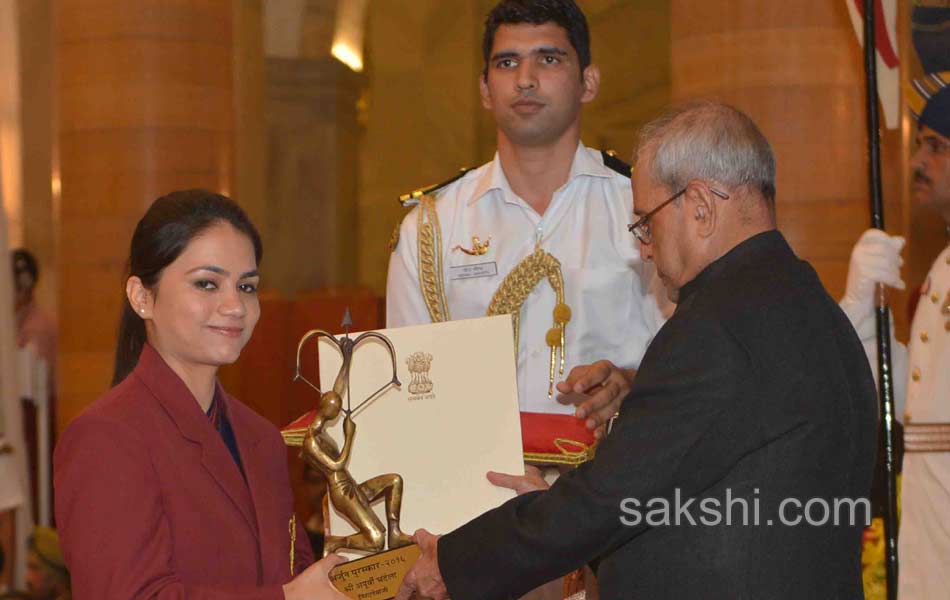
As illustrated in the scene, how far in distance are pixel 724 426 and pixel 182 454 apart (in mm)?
1123

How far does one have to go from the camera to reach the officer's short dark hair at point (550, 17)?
4082 millimetres

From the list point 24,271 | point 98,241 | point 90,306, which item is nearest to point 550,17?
point 98,241

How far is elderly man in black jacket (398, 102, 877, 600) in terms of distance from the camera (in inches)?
104

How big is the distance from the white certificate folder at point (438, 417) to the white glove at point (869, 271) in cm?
259

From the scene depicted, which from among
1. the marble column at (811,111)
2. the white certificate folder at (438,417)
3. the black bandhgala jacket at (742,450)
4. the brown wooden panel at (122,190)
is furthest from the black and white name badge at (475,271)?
the brown wooden panel at (122,190)

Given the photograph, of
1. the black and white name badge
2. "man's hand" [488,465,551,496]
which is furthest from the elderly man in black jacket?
the black and white name badge

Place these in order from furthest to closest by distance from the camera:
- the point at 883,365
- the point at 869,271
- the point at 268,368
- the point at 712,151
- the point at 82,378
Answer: the point at 82,378 < the point at 268,368 < the point at 869,271 < the point at 883,365 < the point at 712,151

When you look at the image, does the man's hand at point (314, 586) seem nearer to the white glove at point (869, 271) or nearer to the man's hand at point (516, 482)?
the man's hand at point (516, 482)

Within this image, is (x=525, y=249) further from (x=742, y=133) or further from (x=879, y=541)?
(x=879, y=541)

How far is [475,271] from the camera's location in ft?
13.1

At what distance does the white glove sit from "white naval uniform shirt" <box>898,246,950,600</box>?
0.17 meters

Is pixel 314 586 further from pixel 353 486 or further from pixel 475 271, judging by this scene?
pixel 475 271

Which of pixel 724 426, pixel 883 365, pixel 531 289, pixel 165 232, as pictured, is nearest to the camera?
pixel 724 426

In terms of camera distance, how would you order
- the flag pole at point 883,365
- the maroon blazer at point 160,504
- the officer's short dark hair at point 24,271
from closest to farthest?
the maroon blazer at point 160,504 → the flag pole at point 883,365 → the officer's short dark hair at point 24,271
